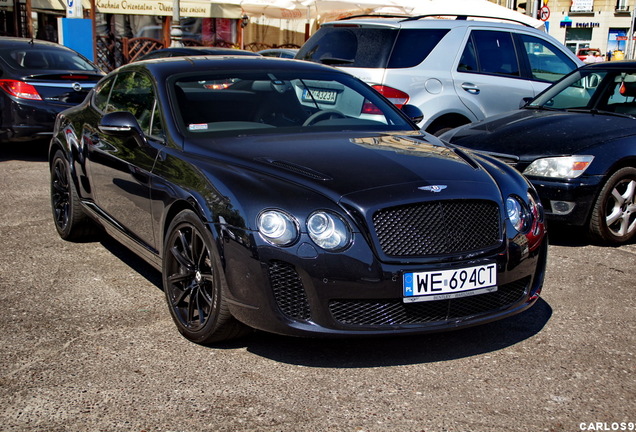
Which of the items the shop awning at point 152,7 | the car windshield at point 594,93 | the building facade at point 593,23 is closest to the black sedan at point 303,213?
the car windshield at point 594,93

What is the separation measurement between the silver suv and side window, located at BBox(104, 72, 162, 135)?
3.22 m

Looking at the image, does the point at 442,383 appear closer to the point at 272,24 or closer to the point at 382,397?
the point at 382,397

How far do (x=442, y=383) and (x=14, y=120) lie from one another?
823 centimetres

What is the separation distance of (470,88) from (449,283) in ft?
17.9

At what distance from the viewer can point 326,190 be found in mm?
3791

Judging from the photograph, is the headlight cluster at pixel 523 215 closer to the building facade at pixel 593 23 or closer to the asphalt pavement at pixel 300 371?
the asphalt pavement at pixel 300 371

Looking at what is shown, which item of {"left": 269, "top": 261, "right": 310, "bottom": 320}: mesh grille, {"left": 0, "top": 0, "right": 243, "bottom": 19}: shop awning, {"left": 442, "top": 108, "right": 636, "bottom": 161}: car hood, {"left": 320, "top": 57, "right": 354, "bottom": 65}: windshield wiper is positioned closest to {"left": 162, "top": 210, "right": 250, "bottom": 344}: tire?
{"left": 269, "top": 261, "right": 310, "bottom": 320}: mesh grille

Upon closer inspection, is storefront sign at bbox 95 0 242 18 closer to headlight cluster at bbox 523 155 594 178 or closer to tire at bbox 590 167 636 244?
headlight cluster at bbox 523 155 594 178

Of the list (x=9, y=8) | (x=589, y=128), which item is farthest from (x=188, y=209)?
(x=9, y=8)

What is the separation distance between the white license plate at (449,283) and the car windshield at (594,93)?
3829 millimetres

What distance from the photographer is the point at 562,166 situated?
6.16 m

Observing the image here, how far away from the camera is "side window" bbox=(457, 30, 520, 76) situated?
29.4 ft

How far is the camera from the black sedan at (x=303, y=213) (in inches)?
144

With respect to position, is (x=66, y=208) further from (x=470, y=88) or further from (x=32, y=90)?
(x=32, y=90)
